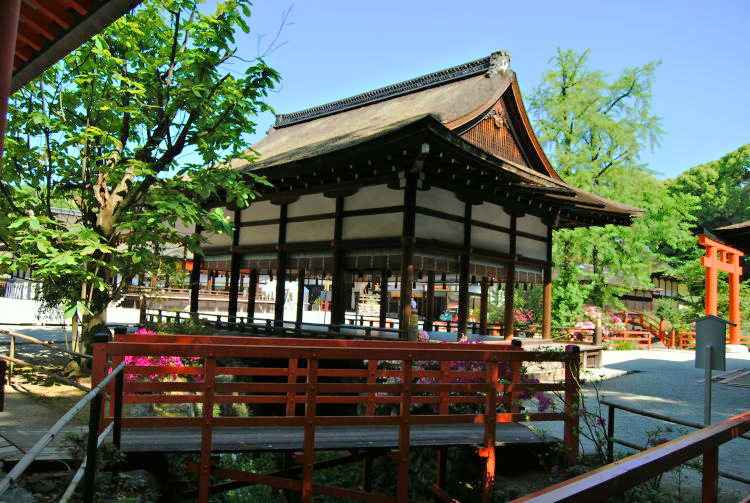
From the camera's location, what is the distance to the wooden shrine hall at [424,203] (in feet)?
32.9

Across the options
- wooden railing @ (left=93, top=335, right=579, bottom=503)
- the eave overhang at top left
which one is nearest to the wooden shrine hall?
wooden railing @ (left=93, top=335, right=579, bottom=503)

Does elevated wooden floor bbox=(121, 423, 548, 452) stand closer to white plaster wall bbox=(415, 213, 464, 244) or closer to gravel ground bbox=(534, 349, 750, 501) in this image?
gravel ground bbox=(534, 349, 750, 501)

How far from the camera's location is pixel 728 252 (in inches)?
768

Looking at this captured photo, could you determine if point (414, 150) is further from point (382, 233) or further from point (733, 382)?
point (733, 382)

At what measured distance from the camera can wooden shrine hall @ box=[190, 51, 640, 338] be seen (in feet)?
32.9

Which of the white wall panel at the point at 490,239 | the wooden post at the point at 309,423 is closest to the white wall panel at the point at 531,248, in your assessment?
the white wall panel at the point at 490,239

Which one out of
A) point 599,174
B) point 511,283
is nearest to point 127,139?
point 511,283

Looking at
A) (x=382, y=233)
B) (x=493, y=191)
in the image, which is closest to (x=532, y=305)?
(x=493, y=191)

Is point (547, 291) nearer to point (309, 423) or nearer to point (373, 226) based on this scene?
point (373, 226)

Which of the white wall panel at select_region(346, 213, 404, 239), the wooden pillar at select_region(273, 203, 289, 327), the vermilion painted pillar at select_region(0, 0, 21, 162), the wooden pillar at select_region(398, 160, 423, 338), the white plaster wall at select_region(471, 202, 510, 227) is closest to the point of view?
the vermilion painted pillar at select_region(0, 0, 21, 162)

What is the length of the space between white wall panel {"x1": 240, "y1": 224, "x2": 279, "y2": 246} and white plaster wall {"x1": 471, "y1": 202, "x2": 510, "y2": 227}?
4954mm

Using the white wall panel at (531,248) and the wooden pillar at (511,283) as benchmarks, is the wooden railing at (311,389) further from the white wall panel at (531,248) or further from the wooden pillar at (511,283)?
the white wall panel at (531,248)

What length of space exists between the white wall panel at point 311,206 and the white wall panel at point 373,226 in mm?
715

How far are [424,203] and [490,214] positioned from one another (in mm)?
2529
